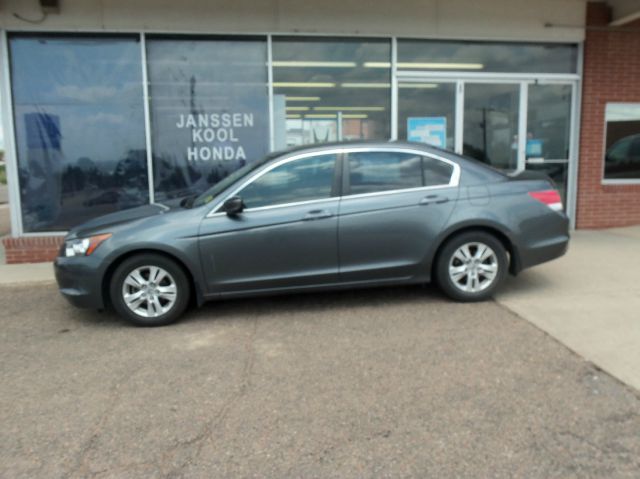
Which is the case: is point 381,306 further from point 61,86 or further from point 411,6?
point 61,86

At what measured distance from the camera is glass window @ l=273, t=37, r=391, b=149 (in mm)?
8359

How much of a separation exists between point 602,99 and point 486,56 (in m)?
2.13

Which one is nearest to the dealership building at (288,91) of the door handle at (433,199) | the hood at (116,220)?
the door handle at (433,199)

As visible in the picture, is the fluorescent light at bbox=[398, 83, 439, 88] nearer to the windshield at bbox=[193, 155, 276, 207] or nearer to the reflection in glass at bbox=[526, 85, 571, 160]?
the reflection in glass at bbox=[526, 85, 571, 160]

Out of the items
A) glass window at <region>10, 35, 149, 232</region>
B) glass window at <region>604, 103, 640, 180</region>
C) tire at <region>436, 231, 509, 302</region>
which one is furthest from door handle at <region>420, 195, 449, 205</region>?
glass window at <region>604, 103, 640, 180</region>

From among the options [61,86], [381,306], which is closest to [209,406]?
[381,306]

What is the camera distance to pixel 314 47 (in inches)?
329

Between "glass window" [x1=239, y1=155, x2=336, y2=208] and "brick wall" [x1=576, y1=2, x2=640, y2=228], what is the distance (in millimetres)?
6064

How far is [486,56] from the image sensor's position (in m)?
8.81

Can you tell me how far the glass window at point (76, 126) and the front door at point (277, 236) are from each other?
157 inches

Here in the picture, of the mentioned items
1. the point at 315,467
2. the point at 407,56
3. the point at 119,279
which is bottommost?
the point at 315,467

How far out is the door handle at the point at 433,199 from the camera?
4.95m

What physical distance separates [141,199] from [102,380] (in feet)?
16.3

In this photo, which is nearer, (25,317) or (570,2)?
(25,317)
